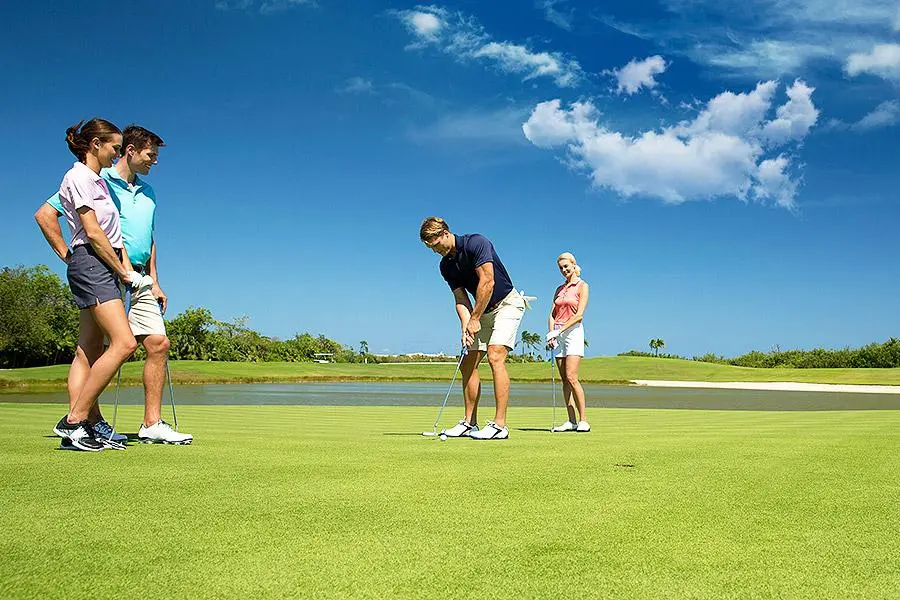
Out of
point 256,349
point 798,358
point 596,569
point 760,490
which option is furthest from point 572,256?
point 256,349

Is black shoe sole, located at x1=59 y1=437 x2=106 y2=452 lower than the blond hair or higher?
lower

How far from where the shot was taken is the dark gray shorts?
5199 millimetres

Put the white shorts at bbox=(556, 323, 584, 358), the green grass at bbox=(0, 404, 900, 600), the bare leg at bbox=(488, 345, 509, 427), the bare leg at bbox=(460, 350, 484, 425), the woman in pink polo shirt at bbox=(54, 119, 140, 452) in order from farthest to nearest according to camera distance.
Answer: the white shorts at bbox=(556, 323, 584, 358)
the bare leg at bbox=(460, 350, 484, 425)
the bare leg at bbox=(488, 345, 509, 427)
the woman in pink polo shirt at bbox=(54, 119, 140, 452)
the green grass at bbox=(0, 404, 900, 600)

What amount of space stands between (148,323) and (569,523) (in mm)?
4066

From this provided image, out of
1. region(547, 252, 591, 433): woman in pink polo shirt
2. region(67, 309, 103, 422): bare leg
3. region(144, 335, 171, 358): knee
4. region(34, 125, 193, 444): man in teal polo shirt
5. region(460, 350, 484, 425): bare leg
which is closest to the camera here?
region(67, 309, 103, 422): bare leg

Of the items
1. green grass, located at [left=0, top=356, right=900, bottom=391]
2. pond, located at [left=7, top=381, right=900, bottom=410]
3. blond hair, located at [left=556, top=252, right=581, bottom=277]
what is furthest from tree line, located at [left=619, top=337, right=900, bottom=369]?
blond hair, located at [left=556, top=252, right=581, bottom=277]

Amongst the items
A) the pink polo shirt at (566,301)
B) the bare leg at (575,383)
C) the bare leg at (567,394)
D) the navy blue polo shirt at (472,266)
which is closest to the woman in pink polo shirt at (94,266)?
the navy blue polo shirt at (472,266)

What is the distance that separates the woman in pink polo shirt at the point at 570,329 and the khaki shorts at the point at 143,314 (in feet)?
15.3

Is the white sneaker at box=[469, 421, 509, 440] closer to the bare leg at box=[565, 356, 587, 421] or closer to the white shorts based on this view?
the bare leg at box=[565, 356, 587, 421]

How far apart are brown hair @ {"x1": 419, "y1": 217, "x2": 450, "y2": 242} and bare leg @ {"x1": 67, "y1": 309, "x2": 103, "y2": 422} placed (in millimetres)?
2964

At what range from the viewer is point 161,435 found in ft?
18.6

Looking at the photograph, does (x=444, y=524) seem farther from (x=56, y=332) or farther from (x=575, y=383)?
(x=56, y=332)

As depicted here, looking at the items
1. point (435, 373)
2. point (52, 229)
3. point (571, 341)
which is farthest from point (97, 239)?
point (435, 373)

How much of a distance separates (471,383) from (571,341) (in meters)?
1.87
